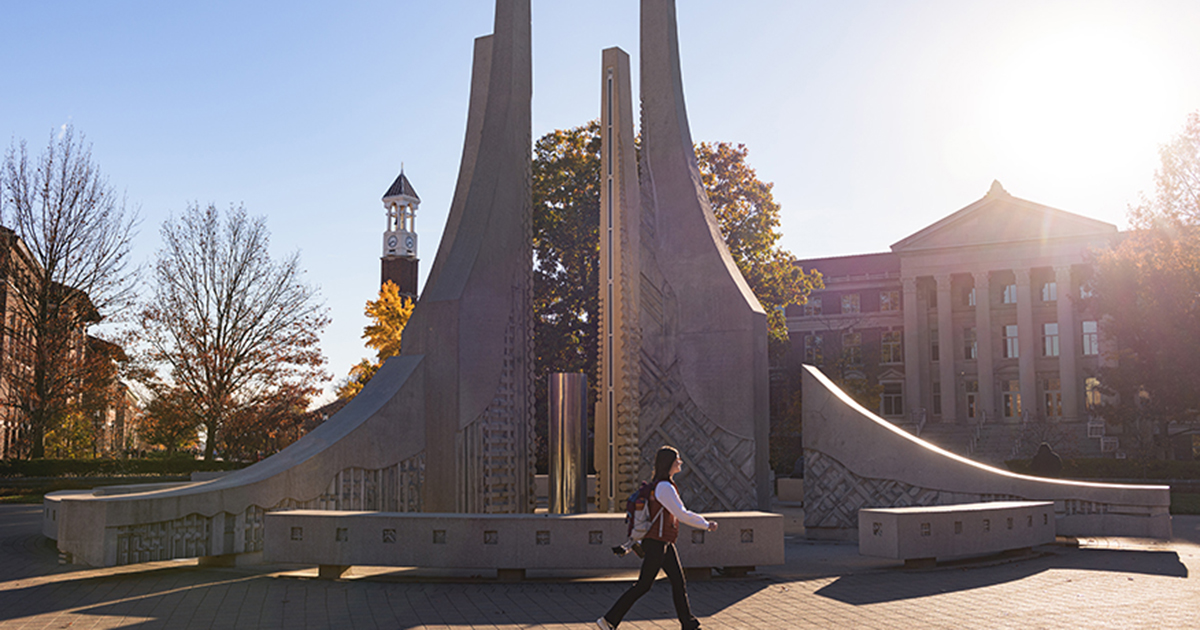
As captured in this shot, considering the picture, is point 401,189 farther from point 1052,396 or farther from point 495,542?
point 495,542

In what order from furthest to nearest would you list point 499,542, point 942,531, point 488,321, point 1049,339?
point 1049,339 < point 488,321 < point 942,531 < point 499,542

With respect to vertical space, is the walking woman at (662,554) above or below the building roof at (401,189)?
below

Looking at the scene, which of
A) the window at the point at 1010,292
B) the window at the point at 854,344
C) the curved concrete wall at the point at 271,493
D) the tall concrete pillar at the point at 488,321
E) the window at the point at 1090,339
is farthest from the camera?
the window at the point at 854,344

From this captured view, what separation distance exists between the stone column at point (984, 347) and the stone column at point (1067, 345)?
393 centimetres

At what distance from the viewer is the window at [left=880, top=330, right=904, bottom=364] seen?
63.8 m

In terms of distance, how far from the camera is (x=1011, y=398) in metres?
57.6

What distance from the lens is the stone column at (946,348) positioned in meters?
57.8

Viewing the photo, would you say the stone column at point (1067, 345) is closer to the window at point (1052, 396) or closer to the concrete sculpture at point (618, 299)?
the window at point (1052, 396)

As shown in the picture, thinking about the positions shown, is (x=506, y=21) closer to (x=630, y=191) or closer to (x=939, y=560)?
(x=630, y=191)

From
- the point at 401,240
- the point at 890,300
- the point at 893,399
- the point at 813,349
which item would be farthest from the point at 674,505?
the point at 401,240

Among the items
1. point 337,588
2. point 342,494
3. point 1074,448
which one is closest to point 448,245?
point 342,494

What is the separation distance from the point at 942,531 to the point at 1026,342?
48975 mm

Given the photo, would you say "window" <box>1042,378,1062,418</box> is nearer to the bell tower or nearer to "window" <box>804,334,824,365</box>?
"window" <box>804,334,824,365</box>

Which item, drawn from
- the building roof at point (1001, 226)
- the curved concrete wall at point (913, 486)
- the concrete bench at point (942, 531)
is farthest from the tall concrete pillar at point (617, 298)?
the building roof at point (1001, 226)
